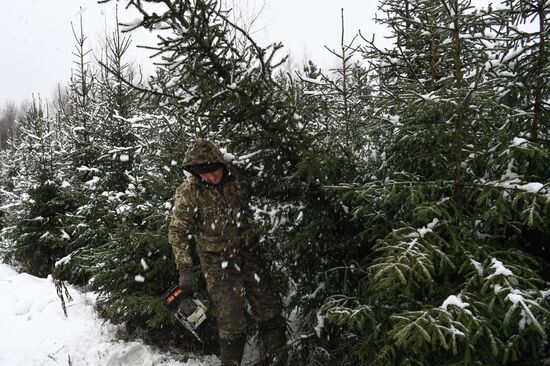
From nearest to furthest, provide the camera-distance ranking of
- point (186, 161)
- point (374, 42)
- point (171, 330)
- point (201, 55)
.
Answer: point (201, 55) < point (186, 161) < point (374, 42) < point (171, 330)

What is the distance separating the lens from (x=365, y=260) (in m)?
3.99

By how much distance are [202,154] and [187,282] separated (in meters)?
1.35

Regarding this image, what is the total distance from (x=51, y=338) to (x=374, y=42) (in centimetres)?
602

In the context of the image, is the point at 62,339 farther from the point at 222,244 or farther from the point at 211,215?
the point at 211,215

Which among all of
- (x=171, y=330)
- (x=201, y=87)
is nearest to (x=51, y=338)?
(x=171, y=330)

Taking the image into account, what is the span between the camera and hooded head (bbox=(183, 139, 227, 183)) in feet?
13.1

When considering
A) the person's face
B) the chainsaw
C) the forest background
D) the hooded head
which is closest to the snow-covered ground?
the forest background

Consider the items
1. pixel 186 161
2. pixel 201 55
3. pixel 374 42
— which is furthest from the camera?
pixel 374 42

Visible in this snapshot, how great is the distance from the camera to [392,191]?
9.91 feet

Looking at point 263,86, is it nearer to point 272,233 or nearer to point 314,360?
point 272,233

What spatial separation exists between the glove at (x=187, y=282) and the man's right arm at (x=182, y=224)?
0.05 m

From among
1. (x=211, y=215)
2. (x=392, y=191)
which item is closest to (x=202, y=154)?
(x=211, y=215)

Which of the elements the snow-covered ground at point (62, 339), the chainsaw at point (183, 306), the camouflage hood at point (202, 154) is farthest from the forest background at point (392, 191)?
the chainsaw at point (183, 306)

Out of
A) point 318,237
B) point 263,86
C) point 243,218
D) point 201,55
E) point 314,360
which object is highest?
point 201,55
